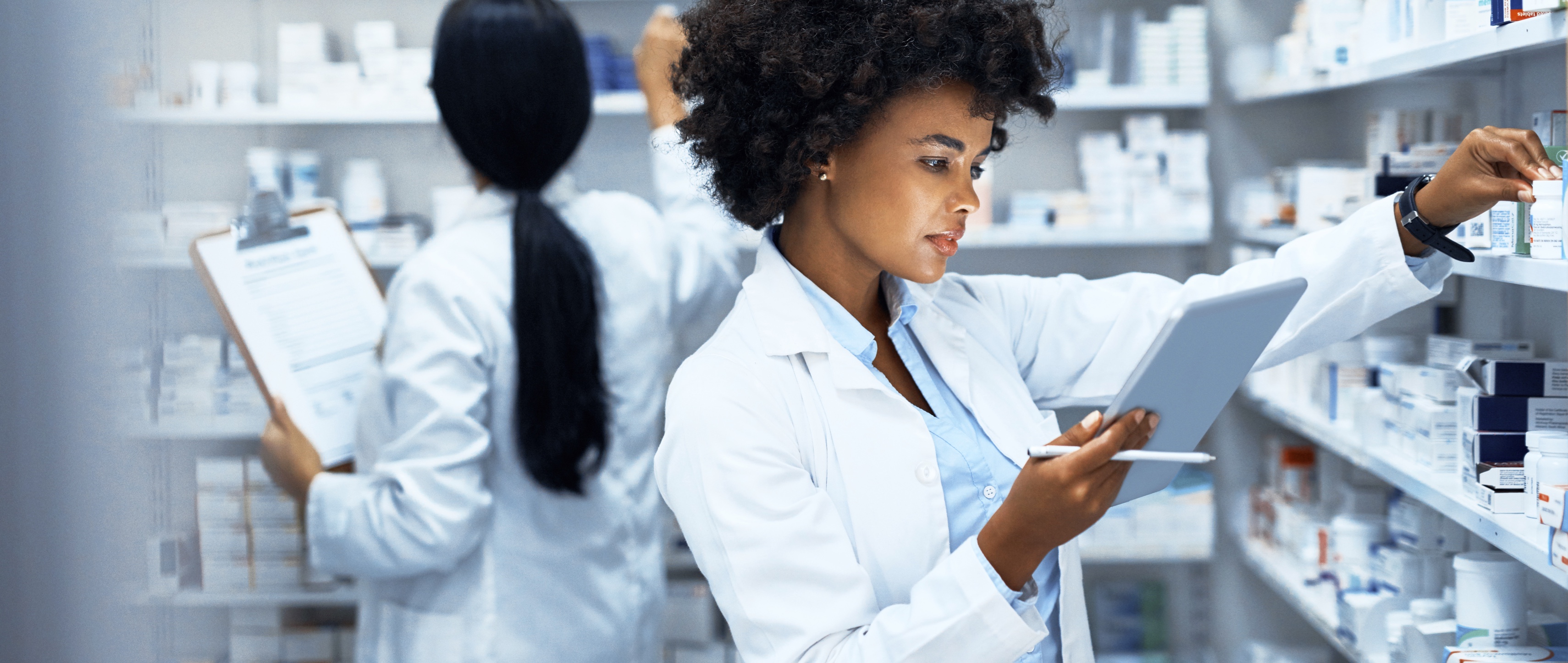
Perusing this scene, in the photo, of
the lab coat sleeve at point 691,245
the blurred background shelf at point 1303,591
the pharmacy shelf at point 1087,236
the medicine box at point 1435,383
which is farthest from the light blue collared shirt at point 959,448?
the pharmacy shelf at point 1087,236

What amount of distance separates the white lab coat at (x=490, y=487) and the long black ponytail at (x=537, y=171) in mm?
46

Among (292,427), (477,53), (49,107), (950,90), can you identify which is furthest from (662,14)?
(49,107)

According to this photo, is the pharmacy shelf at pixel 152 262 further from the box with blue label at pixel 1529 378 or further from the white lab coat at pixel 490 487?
the box with blue label at pixel 1529 378

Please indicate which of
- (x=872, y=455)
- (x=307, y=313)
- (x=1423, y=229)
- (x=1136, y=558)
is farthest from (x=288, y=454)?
(x=1136, y=558)

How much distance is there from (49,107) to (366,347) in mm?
1776

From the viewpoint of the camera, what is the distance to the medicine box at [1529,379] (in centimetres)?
142

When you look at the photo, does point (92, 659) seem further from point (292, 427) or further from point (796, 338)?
point (292, 427)

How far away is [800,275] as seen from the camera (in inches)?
48.6

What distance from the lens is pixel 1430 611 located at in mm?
1711

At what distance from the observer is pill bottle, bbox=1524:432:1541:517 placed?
131 centimetres

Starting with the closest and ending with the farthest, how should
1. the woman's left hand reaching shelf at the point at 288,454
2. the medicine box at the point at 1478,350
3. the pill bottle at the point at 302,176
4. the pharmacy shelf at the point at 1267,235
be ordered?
the medicine box at the point at 1478,350, the woman's left hand reaching shelf at the point at 288,454, the pharmacy shelf at the point at 1267,235, the pill bottle at the point at 302,176

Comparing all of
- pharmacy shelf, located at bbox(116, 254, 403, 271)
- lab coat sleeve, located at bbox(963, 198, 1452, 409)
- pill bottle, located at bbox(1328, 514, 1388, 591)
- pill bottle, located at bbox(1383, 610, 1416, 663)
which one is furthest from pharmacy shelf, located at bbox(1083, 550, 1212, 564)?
pharmacy shelf, located at bbox(116, 254, 403, 271)

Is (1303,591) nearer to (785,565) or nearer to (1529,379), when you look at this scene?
(1529,379)

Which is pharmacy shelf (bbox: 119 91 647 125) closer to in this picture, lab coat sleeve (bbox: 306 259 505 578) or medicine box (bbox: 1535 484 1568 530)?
lab coat sleeve (bbox: 306 259 505 578)
